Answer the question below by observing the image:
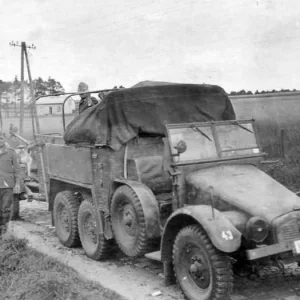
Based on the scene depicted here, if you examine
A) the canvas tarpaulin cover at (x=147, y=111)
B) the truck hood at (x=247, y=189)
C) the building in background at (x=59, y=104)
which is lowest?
the truck hood at (x=247, y=189)

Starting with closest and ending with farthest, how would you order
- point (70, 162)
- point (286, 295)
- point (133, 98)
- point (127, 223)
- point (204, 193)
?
point (286, 295)
point (204, 193)
point (127, 223)
point (133, 98)
point (70, 162)

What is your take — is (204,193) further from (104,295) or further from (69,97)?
(69,97)

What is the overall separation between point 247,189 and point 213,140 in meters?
1.01

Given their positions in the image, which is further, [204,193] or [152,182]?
[152,182]

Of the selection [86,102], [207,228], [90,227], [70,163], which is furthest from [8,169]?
[207,228]

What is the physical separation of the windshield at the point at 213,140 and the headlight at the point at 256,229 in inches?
58.5

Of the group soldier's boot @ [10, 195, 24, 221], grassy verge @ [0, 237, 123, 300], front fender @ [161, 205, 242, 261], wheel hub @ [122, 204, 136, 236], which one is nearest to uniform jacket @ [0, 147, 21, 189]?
soldier's boot @ [10, 195, 24, 221]

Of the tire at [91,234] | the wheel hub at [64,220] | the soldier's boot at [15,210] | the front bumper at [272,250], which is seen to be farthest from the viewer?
Result: the soldier's boot at [15,210]

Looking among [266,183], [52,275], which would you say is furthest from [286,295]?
[52,275]

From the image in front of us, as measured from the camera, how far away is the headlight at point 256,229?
5.37 meters

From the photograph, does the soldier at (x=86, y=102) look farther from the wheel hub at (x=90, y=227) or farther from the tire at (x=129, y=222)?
the tire at (x=129, y=222)

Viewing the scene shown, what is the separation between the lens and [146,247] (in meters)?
6.53

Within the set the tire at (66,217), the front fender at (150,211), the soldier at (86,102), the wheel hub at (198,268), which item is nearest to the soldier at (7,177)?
the tire at (66,217)

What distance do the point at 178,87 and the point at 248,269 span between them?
275 centimetres
